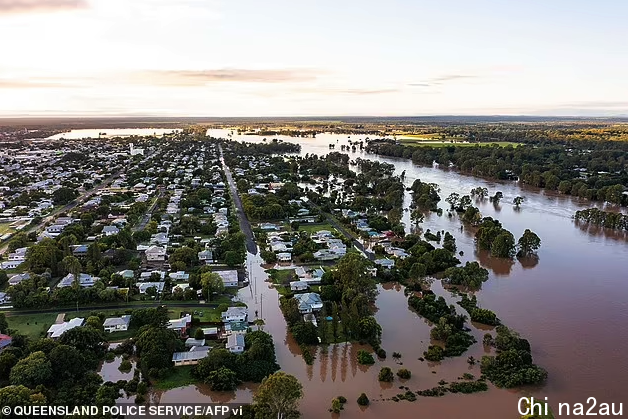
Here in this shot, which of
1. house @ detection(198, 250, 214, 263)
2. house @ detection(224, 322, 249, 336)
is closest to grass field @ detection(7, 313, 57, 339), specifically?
house @ detection(224, 322, 249, 336)

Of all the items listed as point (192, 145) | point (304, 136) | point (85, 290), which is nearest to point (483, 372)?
A: point (85, 290)

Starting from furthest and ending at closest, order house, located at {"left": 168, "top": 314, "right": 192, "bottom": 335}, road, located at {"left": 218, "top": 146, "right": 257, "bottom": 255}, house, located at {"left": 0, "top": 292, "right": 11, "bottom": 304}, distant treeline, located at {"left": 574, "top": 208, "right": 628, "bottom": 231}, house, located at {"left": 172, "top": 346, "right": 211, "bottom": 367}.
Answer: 1. distant treeline, located at {"left": 574, "top": 208, "right": 628, "bottom": 231}
2. road, located at {"left": 218, "top": 146, "right": 257, "bottom": 255}
3. house, located at {"left": 0, "top": 292, "right": 11, "bottom": 304}
4. house, located at {"left": 168, "top": 314, "right": 192, "bottom": 335}
5. house, located at {"left": 172, "top": 346, "right": 211, "bottom": 367}

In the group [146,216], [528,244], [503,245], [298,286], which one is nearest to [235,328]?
[298,286]

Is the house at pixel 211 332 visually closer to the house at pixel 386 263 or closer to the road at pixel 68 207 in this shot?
the house at pixel 386 263

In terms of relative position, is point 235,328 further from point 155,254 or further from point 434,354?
point 155,254

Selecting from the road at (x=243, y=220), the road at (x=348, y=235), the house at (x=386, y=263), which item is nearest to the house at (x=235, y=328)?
the house at (x=386, y=263)

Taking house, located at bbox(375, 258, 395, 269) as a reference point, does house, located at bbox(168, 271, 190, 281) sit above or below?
below

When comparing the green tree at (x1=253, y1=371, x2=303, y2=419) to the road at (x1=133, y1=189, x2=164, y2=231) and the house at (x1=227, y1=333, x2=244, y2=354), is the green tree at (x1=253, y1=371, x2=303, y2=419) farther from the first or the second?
the road at (x1=133, y1=189, x2=164, y2=231)
